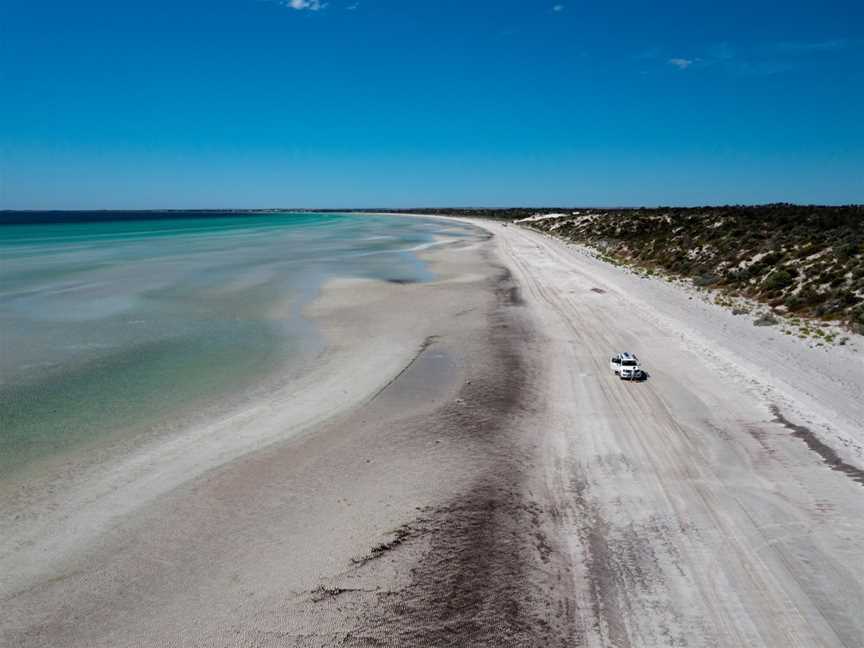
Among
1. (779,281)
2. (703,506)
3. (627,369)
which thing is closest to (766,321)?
(779,281)

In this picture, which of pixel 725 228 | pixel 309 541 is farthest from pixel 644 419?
pixel 725 228

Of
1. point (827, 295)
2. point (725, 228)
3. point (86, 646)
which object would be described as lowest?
point (86, 646)

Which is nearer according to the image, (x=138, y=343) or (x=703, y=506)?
(x=703, y=506)

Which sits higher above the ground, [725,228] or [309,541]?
[725,228]

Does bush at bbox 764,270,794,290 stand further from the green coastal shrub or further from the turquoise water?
the turquoise water

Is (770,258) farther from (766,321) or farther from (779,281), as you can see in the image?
(766,321)

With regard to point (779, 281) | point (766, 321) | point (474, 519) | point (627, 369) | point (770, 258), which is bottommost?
point (474, 519)

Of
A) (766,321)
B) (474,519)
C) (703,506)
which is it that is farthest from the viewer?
(766,321)

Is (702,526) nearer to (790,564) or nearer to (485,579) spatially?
(790,564)
